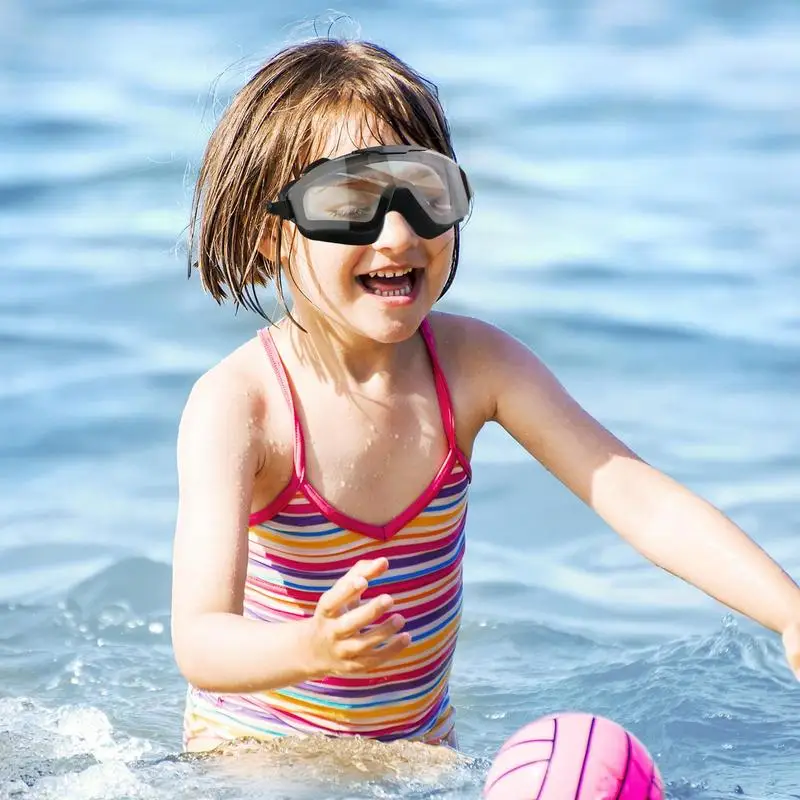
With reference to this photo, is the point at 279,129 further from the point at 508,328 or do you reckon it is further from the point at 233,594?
the point at 508,328

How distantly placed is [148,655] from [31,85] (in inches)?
298

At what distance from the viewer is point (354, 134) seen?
3.39 m

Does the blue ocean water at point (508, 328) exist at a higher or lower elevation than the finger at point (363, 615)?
lower

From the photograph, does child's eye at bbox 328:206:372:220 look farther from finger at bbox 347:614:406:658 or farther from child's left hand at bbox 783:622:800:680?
child's left hand at bbox 783:622:800:680

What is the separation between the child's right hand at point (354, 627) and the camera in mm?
2584

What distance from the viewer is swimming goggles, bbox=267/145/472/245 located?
3312mm

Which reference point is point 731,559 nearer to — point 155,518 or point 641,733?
point 641,733

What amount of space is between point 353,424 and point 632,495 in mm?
629

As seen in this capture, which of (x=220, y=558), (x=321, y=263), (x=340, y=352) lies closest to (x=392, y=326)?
(x=321, y=263)

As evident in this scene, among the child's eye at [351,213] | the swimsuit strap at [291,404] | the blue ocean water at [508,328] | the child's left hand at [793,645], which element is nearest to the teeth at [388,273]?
the child's eye at [351,213]

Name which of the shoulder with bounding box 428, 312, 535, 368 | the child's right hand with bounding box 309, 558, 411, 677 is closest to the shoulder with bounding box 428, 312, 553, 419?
the shoulder with bounding box 428, 312, 535, 368

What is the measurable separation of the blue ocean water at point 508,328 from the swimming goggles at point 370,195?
67cm

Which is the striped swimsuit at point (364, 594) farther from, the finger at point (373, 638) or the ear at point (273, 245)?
the finger at point (373, 638)

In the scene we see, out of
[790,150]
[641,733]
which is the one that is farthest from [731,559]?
[790,150]
